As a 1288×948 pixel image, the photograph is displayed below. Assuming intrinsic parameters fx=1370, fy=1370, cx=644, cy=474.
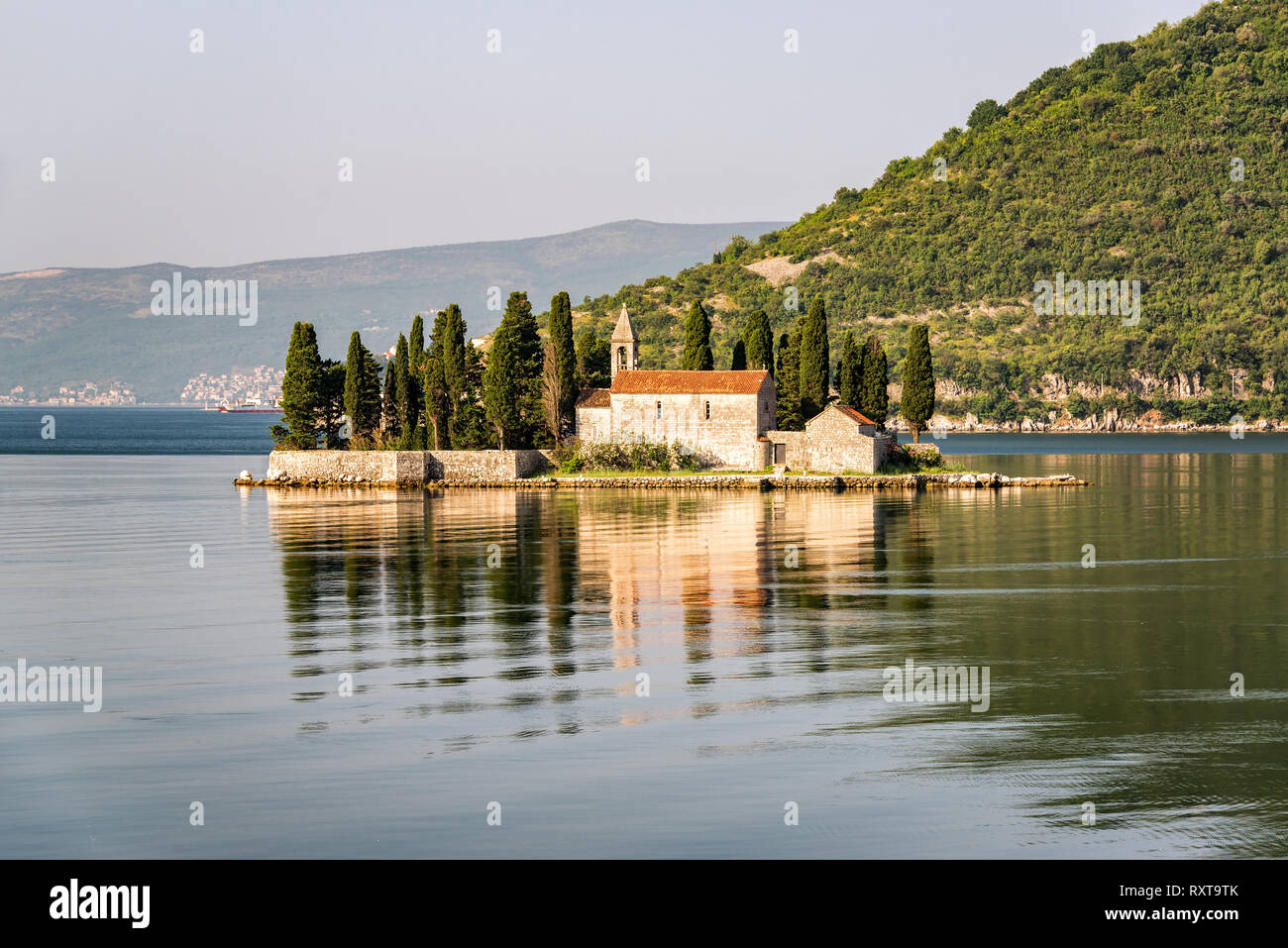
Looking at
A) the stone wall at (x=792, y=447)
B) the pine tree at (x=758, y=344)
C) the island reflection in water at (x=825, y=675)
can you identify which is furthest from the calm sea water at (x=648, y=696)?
the pine tree at (x=758, y=344)

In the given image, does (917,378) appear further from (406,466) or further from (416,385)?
(406,466)

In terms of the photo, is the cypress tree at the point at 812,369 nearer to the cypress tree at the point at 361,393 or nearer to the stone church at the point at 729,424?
the stone church at the point at 729,424

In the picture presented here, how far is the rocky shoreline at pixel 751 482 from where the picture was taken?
71.6m

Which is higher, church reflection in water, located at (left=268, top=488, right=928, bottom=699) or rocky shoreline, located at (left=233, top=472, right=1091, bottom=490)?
rocky shoreline, located at (left=233, top=472, right=1091, bottom=490)

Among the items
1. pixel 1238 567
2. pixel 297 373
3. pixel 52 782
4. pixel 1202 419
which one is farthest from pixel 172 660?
pixel 1202 419

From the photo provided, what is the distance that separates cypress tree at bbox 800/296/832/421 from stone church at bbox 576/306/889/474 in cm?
190

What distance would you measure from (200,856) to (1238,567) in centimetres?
3186

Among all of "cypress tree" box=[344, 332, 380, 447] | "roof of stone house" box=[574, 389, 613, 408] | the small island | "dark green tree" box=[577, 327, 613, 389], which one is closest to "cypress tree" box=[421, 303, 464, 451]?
the small island

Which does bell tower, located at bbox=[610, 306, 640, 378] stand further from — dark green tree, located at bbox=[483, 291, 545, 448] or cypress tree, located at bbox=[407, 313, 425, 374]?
cypress tree, located at bbox=[407, 313, 425, 374]

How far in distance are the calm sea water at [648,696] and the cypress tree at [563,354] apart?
30.6 metres

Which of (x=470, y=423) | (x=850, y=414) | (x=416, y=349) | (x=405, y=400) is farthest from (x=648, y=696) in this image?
(x=416, y=349)

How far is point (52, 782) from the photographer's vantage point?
56.6 ft

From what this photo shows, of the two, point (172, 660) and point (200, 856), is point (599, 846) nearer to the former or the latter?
point (200, 856)

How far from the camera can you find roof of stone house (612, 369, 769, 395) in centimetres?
7462
